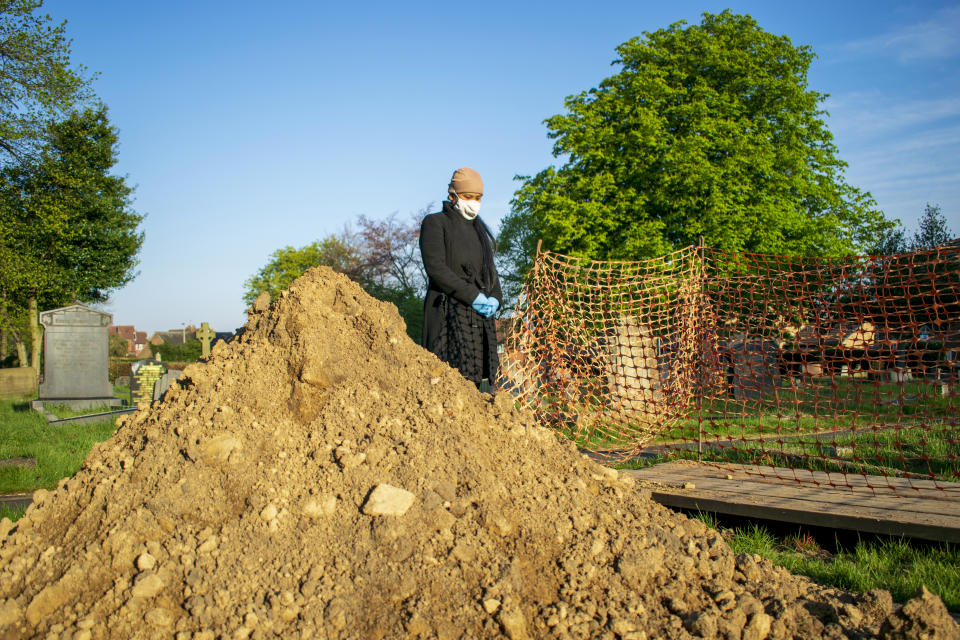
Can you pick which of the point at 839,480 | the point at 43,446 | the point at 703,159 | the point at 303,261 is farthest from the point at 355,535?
the point at 303,261

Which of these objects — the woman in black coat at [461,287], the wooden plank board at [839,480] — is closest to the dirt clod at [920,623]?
the wooden plank board at [839,480]

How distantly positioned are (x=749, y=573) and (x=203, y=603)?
1.86 m

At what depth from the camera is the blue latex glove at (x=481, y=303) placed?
4555mm

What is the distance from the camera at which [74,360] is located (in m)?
14.8

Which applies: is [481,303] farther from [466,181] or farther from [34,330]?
[34,330]

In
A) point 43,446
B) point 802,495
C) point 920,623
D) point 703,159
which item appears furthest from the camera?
point 703,159

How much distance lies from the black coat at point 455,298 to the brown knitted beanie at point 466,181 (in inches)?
5.6

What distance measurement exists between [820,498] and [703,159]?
1630cm

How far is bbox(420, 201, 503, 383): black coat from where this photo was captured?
14.9ft

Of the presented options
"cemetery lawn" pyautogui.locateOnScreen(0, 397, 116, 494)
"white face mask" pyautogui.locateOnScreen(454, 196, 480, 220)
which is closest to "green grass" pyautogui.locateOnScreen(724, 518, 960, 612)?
"white face mask" pyautogui.locateOnScreen(454, 196, 480, 220)

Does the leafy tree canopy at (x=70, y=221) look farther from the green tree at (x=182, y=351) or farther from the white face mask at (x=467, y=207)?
the white face mask at (x=467, y=207)

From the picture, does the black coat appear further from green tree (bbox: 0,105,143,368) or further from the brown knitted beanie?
green tree (bbox: 0,105,143,368)

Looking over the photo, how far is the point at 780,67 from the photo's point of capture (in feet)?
66.2

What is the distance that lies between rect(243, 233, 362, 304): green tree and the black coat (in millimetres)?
34934
